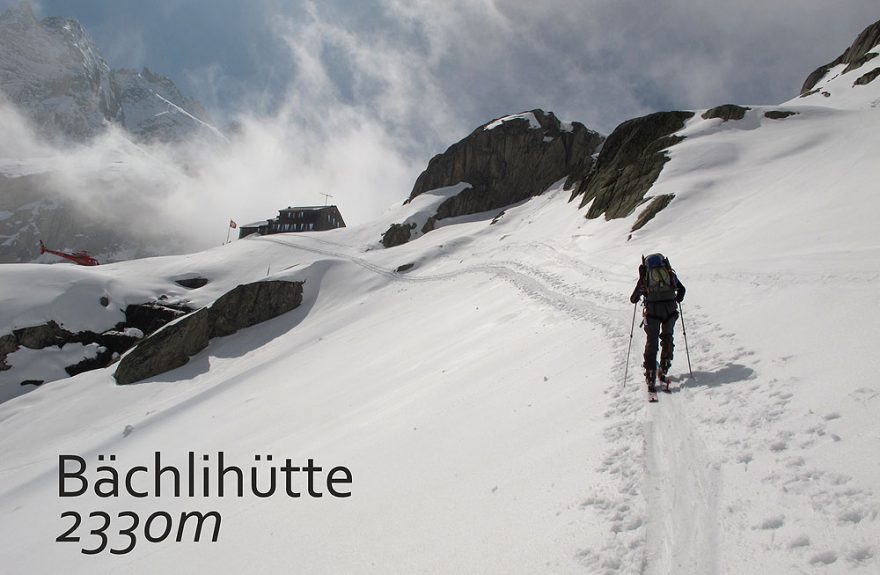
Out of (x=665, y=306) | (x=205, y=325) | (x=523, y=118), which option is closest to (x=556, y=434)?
(x=665, y=306)

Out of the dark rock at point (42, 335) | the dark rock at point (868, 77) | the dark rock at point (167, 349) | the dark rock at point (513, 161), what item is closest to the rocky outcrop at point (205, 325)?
the dark rock at point (167, 349)

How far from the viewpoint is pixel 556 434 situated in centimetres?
567

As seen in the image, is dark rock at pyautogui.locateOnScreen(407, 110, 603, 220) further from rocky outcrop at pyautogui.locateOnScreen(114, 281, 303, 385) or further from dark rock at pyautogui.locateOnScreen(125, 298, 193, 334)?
dark rock at pyautogui.locateOnScreen(125, 298, 193, 334)

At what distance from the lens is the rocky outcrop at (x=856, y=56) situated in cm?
4457

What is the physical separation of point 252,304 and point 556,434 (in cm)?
3438

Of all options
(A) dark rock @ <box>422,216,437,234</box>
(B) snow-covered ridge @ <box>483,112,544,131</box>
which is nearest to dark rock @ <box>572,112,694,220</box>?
(A) dark rock @ <box>422,216,437,234</box>

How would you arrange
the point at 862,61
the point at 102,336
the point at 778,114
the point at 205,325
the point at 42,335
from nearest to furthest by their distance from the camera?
the point at 778,114 < the point at 42,335 < the point at 205,325 < the point at 102,336 < the point at 862,61

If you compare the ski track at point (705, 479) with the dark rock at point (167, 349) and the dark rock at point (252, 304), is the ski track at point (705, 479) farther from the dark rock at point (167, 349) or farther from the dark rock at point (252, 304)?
the dark rock at point (252, 304)

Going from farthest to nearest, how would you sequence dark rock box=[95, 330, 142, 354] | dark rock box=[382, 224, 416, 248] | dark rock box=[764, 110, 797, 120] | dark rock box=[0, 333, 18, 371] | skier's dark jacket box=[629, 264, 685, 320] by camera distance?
dark rock box=[382, 224, 416, 248] < dark rock box=[95, 330, 142, 354] < dark rock box=[764, 110, 797, 120] < dark rock box=[0, 333, 18, 371] < skier's dark jacket box=[629, 264, 685, 320]

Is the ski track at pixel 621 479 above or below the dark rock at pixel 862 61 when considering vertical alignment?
below

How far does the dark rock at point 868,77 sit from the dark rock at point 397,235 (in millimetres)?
47088

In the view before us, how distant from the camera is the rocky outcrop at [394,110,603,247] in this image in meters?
67.9

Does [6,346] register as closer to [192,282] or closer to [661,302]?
[192,282]

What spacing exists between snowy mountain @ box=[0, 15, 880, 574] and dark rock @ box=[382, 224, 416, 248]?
32477 mm
